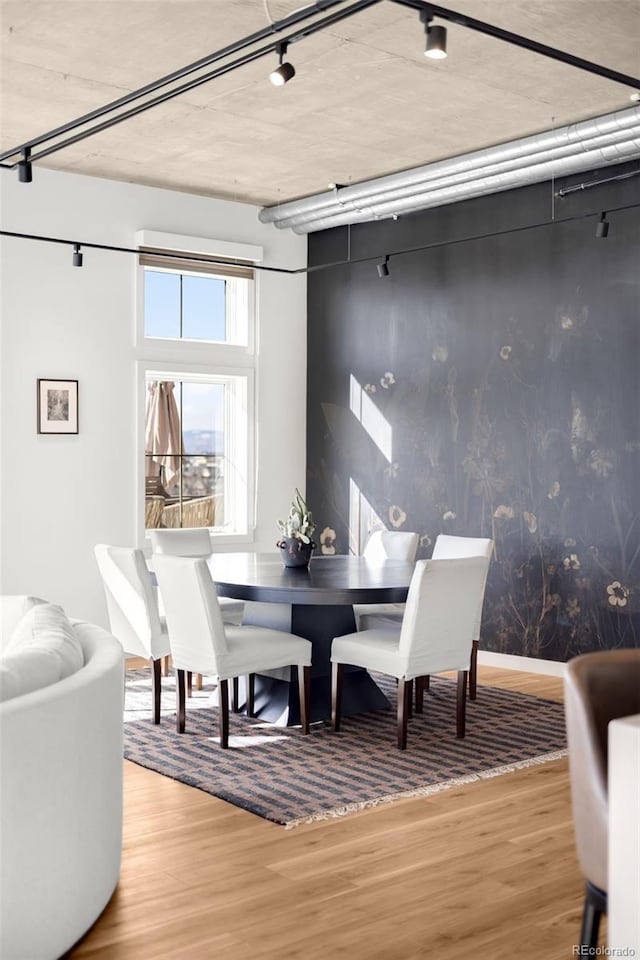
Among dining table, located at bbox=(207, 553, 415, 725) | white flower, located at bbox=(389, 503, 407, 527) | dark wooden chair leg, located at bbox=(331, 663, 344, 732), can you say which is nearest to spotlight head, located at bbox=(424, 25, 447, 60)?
dining table, located at bbox=(207, 553, 415, 725)

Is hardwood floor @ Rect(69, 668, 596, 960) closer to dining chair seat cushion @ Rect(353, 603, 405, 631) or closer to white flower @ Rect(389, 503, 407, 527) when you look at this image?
dining chair seat cushion @ Rect(353, 603, 405, 631)

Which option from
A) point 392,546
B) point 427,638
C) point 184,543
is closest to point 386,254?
point 392,546

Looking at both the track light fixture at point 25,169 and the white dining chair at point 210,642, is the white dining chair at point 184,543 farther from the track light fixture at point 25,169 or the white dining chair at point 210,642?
Result: the track light fixture at point 25,169

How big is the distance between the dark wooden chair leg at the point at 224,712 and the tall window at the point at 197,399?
3232mm

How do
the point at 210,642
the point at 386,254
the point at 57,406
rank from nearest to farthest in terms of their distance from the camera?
the point at 210,642 → the point at 386,254 → the point at 57,406

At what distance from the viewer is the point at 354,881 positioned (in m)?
3.52

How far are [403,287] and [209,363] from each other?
1625 millimetres

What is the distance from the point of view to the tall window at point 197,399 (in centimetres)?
817

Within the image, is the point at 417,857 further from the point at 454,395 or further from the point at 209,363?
the point at 209,363

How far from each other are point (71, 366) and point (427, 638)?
373 centimetres

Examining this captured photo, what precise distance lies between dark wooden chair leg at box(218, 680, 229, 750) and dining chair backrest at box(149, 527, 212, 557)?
5.93ft

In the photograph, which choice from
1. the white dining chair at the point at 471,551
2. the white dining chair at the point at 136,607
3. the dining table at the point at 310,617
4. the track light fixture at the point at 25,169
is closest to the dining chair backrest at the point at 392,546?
the white dining chair at the point at 471,551

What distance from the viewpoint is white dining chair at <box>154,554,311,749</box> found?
503 centimetres

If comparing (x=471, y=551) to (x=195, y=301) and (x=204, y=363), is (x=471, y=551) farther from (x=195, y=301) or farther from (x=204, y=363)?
(x=195, y=301)
